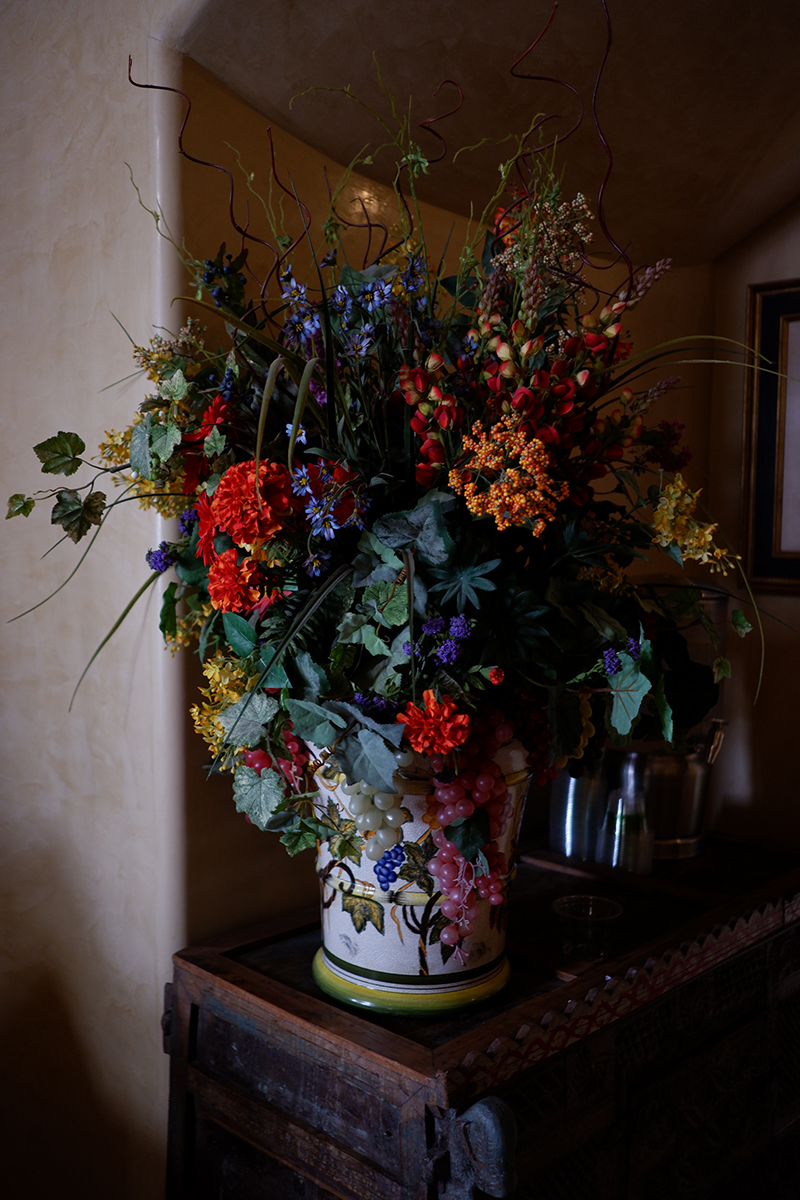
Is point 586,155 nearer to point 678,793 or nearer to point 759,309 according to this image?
point 759,309

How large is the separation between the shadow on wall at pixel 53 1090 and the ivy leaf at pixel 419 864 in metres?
0.60

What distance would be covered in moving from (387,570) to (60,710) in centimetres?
71

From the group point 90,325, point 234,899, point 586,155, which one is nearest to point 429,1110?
point 234,899

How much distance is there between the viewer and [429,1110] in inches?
32.1

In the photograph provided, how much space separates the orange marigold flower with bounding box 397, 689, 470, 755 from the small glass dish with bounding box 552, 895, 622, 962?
0.44 metres

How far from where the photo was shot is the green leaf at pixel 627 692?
2.75 ft

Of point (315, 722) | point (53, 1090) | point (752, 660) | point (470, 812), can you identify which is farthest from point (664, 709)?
point (53, 1090)

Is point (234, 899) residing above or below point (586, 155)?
below

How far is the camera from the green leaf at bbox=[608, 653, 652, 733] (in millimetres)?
838

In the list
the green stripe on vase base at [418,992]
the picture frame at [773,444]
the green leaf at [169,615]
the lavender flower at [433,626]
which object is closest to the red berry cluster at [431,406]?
the lavender flower at [433,626]

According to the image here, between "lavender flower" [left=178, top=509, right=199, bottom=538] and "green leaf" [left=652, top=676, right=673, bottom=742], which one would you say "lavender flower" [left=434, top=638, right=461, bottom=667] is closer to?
"green leaf" [left=652, top=676, right=673, bottom=742]

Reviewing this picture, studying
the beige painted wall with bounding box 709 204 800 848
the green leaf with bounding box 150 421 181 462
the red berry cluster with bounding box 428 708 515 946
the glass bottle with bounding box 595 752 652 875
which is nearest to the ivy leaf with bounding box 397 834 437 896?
the red berry cluster with bounding box 428 708 515 946

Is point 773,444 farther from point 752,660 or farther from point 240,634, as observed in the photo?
point 240,634

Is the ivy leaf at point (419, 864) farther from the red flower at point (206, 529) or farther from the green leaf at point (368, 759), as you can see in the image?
the red flower at point (206, 529)
